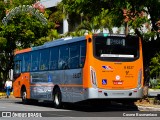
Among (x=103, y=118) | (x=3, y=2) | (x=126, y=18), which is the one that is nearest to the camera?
(x=103, y=118)

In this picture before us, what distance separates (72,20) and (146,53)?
25.0 metres

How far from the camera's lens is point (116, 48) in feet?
66.6

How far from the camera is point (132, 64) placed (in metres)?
20.5

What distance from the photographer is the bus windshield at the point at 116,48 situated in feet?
65.8

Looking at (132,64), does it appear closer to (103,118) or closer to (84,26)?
(103,118)

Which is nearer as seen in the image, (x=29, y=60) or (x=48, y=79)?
(x=48, y=79)

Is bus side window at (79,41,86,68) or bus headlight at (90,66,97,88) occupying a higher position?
bus side window at (79,41,86,68)

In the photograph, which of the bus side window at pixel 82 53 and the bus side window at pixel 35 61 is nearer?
the bus side window at pixel 82 53

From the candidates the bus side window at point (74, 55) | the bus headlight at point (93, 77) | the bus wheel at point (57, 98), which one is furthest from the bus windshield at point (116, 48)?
the bus wheel at point (57, 98)

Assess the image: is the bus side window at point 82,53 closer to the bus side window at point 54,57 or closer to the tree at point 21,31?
the bus side window at point 54,57

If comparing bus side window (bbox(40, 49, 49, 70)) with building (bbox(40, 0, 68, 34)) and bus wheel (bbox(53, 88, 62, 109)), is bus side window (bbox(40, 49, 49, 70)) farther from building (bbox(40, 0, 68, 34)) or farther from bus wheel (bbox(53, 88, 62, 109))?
building (bbox(40, 0, 68, 34))

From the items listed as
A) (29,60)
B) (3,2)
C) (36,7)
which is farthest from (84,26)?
(29,60)

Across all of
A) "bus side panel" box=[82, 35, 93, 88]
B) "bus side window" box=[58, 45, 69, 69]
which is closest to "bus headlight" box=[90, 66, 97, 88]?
"bus side panel" box=[82, 35, 93, 88]

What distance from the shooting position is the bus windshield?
20047 millimetres
